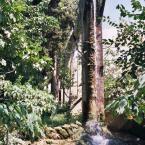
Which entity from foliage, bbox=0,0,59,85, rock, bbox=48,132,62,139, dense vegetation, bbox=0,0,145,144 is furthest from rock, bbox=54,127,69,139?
foliage, bbox=0,0,59,85

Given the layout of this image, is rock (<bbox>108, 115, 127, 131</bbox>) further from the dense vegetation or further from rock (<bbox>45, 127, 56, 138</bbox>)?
rock (<bbox>45, 127, 56, 138</bbox>)

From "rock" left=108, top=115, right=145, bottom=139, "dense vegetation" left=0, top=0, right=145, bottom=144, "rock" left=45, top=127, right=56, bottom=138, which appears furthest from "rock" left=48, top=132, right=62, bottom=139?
"rock" left=108, top=115, right=145, bottom=139

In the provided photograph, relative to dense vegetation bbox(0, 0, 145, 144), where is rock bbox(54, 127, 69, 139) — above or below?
below

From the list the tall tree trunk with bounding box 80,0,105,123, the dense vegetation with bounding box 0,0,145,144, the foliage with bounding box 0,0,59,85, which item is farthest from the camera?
the tall tree trunk with bounding box 80,0,105,123

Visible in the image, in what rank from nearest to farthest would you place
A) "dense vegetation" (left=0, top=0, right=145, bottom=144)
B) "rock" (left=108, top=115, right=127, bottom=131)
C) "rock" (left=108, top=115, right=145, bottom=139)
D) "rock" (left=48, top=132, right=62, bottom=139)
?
1. "dense vegetation" (left=0, top=0, right=145, bottom=144)
2. "rock" (left=48, top=132, right=62, bottom=139)
3. "rock" (left=108, top=115, right=145, bottom=139)
4. "rock" (left=108, top=115, right=127, bottom=131)

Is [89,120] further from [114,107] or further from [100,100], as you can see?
[114,107]

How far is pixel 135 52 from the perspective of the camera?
999cm

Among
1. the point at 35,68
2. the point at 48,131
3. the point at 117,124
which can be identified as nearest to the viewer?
the point at 35,68

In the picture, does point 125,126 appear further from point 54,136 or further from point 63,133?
point 54,136

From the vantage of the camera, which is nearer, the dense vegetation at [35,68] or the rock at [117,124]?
the dense vegetation at [35,68]

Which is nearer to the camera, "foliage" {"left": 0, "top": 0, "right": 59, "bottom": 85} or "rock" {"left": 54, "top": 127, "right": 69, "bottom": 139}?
"foliage" {"left": 0, "top": 0, "right": 59, "bottom": 85}

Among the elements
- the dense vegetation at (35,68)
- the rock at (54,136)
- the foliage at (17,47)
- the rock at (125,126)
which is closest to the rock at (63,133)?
the rock at (54,136)

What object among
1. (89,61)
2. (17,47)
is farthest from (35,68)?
(89,61)

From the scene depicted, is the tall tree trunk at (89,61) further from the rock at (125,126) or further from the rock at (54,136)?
the rock at (125,126)
